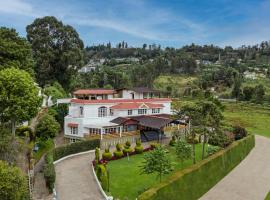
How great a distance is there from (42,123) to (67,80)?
31.2 meters

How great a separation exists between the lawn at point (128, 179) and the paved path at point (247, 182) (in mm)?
4175

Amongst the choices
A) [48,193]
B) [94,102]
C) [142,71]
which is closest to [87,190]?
[48,193]

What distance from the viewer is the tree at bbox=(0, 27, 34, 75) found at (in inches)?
1535

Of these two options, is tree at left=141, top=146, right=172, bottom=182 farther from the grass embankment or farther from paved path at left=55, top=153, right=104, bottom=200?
the grass embankment

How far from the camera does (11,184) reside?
59.3ft

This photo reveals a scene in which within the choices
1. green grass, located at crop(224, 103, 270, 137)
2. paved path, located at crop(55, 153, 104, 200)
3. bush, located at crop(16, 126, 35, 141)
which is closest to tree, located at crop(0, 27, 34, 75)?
bush, located at crop(16, 126, 35, 141)

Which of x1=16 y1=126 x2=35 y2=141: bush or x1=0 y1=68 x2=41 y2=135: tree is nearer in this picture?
x1=0 y1=68 x2=41 y2=135: tree

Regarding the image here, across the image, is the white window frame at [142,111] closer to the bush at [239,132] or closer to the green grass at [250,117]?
the bush at [239,132]

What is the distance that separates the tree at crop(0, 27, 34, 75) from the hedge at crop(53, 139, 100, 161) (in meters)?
11.7

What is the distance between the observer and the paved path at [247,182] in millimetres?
25250

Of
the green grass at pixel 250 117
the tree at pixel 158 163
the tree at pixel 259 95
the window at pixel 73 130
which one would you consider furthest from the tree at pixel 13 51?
the tree at pixel 259 95

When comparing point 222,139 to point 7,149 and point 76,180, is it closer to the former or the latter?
point 76,180

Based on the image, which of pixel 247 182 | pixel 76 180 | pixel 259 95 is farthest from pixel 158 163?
pixel 259 95

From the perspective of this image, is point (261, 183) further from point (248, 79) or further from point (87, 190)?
point (248, 79)
